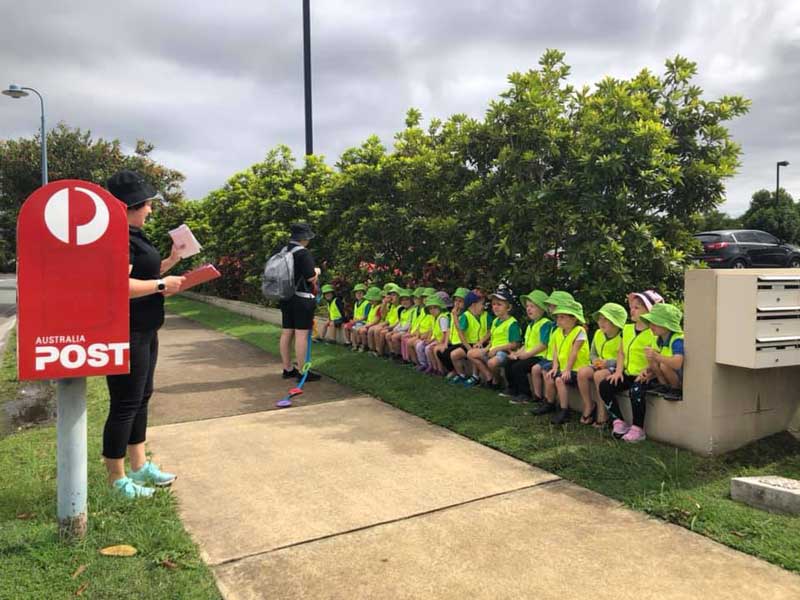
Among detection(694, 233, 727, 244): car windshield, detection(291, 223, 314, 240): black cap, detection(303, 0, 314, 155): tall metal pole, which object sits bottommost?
detection(291, 223, 314, 240): black cap

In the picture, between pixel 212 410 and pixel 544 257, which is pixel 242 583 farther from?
pixel 544 257

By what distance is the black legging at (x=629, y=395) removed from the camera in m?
4.76

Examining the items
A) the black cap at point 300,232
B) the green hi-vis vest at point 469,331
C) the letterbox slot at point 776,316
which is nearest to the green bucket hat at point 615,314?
the letterbox slot at point 776,316

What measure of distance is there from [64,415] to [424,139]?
6701 mm

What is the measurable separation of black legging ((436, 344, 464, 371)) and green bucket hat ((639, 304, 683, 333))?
2394mm

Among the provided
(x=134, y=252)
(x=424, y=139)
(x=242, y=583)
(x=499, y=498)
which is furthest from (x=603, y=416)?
(x=424, y=139)

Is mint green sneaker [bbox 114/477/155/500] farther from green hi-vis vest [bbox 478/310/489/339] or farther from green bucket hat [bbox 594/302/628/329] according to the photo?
green hi-vis vest [bbox 478/310/489/339]

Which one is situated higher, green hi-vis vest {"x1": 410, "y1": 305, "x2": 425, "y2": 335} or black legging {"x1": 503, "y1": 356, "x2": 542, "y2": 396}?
green hi-vis vest {"x1": 410, "y1": 305, "x2": 425, "y2": 335}

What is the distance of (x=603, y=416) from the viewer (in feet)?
16.7

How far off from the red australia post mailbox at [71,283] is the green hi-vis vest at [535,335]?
3779 millimetres

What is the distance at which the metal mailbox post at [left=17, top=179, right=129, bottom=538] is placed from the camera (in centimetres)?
284

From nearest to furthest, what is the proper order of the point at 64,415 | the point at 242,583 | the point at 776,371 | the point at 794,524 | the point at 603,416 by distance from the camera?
the point at 242,583, the point at 64,415, the point at 794,524, the point at 776,371, the point at 603,416

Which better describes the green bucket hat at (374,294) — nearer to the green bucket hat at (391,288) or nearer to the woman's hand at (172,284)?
the green bucket hat at (391,288)

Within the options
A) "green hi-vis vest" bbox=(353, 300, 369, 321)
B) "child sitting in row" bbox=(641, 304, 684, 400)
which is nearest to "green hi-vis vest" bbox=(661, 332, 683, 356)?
"child sitting in row" bbox=(641, 304, 684, 400)
